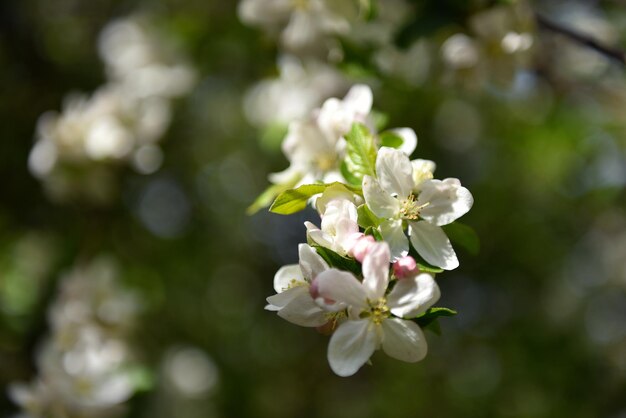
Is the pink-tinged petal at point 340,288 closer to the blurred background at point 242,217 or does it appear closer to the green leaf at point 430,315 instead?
the green leaf at point 430,315

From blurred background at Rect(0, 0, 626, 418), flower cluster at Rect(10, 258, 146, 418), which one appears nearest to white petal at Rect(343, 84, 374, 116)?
blurred background at Rect(0, 0, 626, 418)

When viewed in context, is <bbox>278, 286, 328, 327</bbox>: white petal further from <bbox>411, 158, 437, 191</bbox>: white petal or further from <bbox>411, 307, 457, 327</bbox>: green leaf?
<bbox>411, 158, 437, 191</bbox>: white petal

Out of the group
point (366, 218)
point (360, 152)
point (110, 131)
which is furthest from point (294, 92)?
point (366, 218)

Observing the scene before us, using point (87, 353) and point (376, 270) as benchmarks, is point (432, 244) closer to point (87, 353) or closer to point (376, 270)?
point (376, 270)

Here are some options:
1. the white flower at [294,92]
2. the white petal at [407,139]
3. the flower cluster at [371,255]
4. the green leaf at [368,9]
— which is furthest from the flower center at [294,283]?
the white flower at [294,92]

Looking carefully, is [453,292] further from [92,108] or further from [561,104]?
[92,108]

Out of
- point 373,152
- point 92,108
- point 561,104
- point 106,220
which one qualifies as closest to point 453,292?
point 561,104
